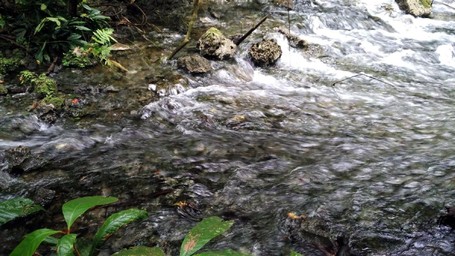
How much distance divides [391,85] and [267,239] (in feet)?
14.9

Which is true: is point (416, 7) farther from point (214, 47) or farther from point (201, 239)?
point (201, 239)

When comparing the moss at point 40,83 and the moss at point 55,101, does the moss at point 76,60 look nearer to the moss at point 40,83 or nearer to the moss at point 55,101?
the moss at point 40,83

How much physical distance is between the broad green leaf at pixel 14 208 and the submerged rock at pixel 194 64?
376cm

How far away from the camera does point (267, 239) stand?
2.44 metres

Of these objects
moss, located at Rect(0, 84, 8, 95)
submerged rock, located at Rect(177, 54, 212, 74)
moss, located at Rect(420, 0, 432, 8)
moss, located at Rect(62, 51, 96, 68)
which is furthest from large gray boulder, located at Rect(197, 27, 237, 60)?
moss, located at Rect(420, 0, 432, 8)

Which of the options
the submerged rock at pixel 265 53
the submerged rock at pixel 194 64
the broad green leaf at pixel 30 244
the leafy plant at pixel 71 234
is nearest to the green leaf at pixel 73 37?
the submerged rock at pixel 194 64

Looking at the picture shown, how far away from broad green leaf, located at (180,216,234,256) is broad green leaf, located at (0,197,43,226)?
1.07 metres

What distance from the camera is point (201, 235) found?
1.69 metres

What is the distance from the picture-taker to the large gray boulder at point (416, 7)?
375 inches

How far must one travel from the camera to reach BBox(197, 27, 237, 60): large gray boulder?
6.15 meters

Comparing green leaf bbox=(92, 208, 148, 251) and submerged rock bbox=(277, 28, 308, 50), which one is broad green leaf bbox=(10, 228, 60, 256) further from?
submerged rock bbox=(277, 28, 308, 50)

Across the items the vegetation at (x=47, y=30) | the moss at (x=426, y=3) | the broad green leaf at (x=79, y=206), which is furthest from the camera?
the moss at (x=426, y=3)

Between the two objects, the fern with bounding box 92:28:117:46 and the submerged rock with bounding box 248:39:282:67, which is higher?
the fern with bounding box 92:28:117:46

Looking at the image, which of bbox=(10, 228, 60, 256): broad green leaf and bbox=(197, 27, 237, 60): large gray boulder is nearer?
bbox=(10, 228, 60, 256): broad green leaf
